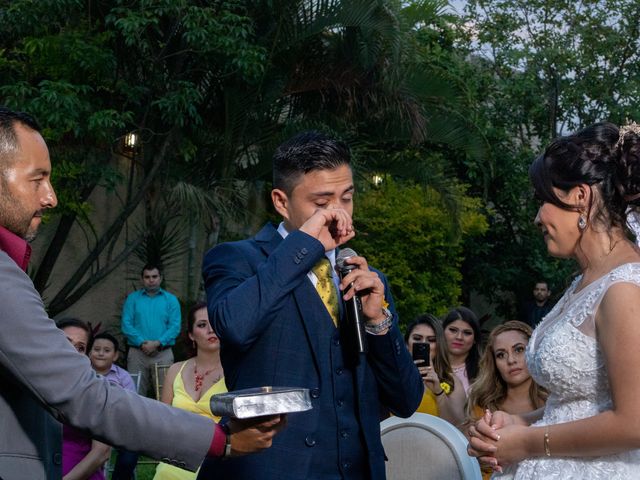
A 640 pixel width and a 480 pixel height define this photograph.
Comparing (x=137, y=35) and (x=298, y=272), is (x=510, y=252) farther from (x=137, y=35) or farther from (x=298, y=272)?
(x=298, y=272)

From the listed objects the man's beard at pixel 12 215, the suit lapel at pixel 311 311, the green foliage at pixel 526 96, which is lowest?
the suit lapel at pixel 311 311

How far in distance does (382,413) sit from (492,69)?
59.8 feet

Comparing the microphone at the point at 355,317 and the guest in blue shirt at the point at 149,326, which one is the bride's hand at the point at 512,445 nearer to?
the microphone at the point at 355,317

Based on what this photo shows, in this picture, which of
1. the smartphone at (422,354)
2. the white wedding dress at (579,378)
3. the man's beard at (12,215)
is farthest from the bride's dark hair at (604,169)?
the smartphone at (422,354)

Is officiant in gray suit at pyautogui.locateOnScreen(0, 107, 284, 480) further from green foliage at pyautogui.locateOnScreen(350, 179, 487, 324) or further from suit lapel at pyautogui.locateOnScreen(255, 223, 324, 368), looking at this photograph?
green foliage at pyautogui.locateOnScreen(350, 179, 487, 324)

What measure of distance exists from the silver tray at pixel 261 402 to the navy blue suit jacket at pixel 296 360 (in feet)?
1.88

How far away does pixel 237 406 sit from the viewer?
8.46 feet

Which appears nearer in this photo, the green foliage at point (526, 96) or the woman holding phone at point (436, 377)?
the woman holding phone at point (436, 377)

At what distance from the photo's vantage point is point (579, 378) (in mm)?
3098

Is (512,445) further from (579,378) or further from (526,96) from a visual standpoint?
(526,96)

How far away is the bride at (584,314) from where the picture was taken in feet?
9.89

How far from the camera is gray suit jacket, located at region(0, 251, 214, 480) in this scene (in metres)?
2.57

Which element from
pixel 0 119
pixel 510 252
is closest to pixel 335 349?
pixel 0 119

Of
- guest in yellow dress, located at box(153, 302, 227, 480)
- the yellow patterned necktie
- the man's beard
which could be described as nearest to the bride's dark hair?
the yellow patterned necktie
